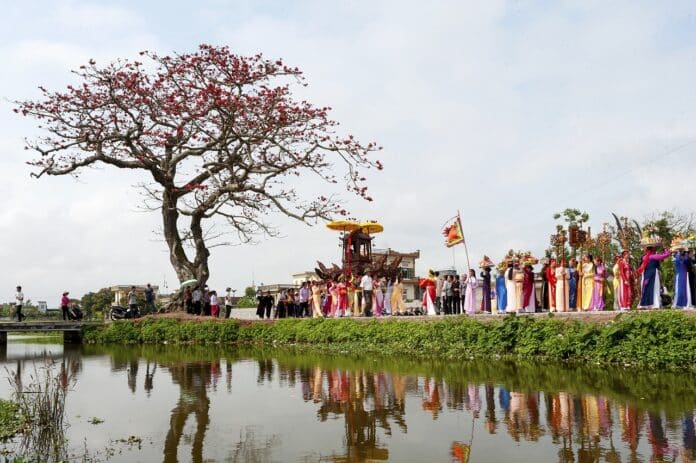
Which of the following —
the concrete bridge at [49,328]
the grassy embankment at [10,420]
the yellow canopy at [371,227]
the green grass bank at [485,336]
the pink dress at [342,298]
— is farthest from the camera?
the yellow canopy at [371,227]

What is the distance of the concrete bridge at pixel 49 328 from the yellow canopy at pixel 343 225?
11.7 meters

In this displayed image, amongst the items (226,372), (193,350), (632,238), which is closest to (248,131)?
(193,350)

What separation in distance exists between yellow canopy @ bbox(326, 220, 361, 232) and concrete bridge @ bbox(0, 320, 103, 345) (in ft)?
38.5

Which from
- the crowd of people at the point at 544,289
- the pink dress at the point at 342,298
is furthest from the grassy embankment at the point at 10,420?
the pink dress at the point at 342,298

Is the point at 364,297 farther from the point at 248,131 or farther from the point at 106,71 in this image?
the point at 106,71

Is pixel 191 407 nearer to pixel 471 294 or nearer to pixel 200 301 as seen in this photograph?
pixel 471 294

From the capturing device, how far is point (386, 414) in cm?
834

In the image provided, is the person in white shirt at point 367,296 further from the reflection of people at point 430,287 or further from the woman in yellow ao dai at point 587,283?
the woman in yellow ao dai at point 587,283

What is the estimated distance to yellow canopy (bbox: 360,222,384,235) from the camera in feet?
105

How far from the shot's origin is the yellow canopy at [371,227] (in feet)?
105

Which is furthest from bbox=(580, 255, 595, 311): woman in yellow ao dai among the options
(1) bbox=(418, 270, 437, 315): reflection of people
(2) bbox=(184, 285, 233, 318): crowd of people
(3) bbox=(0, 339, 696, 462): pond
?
(2) bbox=(184, 285, 233, 318): crowd of people

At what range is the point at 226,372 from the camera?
44.5 ft

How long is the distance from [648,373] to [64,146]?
20.4 metres

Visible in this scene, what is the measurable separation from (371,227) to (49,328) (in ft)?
51.9
